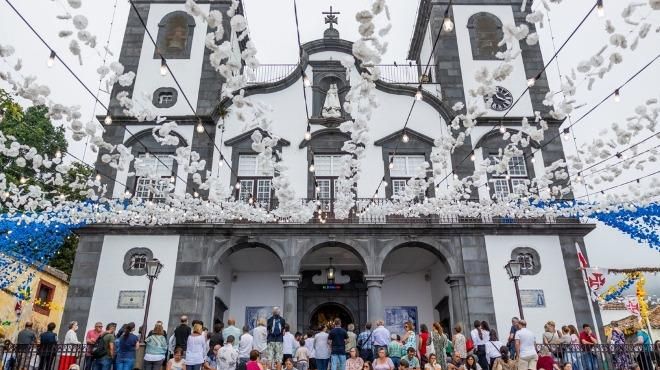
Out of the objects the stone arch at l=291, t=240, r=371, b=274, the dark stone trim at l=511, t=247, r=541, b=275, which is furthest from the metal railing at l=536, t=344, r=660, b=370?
the stone arch at l=291, t=240, r=371, b=274

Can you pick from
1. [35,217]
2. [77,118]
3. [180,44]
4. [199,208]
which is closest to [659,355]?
[199,208]

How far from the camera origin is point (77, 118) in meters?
8.10

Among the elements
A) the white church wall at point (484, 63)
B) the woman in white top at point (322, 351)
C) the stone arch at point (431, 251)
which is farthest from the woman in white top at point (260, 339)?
the white church wall at point (484, 63)

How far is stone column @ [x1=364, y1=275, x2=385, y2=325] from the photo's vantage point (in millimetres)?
16344

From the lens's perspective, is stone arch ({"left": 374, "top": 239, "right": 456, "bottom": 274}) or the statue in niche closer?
stone arch ({"left": 374, "top": 239, "right": 456, "bottom": 274})

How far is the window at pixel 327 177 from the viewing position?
724 inches

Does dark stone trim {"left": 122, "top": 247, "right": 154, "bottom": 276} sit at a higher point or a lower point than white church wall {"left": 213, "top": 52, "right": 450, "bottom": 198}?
lower

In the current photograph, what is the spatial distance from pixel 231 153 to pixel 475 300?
34.8 feet

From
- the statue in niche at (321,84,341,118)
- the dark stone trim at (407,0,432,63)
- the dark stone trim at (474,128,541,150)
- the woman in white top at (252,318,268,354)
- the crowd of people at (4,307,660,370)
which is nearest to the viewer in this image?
the crowd of people at (4,307,660,370)

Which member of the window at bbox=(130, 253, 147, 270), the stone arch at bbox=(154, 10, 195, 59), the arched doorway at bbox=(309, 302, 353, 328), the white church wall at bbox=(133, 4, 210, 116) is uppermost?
the stone arch at bbox=(154, 10, 195, 59)

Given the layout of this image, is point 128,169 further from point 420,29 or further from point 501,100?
point 420,29

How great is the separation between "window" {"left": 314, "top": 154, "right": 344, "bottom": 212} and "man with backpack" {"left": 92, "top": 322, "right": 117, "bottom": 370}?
887cm

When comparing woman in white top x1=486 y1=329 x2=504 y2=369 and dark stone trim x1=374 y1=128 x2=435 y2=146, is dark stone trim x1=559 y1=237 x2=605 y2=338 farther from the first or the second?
woman in white top x1=486 y1=329 x2=504 y2=369

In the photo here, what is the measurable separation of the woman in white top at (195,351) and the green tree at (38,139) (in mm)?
14725
